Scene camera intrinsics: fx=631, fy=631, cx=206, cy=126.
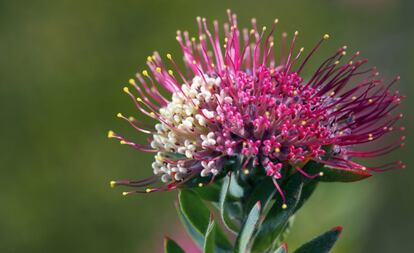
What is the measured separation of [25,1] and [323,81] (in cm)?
634

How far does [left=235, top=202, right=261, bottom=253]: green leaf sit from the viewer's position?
2291mm

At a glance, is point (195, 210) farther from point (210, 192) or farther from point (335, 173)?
point (335, 173)

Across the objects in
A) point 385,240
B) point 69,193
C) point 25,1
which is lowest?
point 385,240

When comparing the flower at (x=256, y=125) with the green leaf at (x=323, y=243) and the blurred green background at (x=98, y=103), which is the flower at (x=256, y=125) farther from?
the blurred green background at (x=98, y=103)

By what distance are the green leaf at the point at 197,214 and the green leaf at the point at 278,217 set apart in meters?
0.19

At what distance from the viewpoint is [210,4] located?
8234 mm

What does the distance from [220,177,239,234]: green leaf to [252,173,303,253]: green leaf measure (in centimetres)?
12

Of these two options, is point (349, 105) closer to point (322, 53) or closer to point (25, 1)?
point (322, 53)

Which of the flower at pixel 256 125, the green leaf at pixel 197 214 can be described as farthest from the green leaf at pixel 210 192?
the flower at pixel 256 125

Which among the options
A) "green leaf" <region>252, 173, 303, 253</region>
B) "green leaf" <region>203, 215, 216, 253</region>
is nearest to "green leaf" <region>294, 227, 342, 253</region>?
"green leaf" <region>252, 173, 303, 253</region>

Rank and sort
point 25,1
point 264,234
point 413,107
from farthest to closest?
point 25,1, point 413,107, point 264,234

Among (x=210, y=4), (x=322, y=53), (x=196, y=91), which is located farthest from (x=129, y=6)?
(x=196, y=91)

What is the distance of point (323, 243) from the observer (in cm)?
242

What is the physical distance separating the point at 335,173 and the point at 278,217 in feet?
0.90
